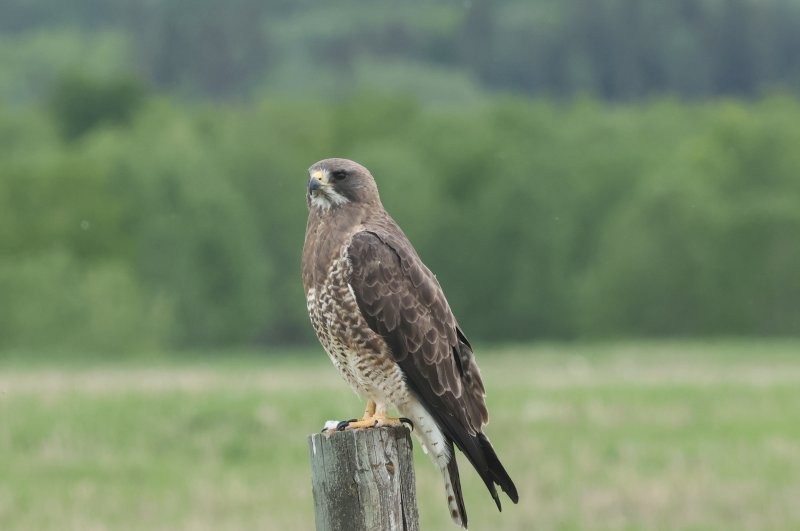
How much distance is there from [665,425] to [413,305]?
1513cm

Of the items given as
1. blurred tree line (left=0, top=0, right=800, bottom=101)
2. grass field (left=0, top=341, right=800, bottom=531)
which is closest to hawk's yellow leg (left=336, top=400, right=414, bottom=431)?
grass field (left=0, top=341, right=800, bottom=531)

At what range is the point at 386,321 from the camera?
6.64 metres

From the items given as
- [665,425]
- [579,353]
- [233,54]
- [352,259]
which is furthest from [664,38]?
[352,259]

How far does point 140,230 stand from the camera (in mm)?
74188

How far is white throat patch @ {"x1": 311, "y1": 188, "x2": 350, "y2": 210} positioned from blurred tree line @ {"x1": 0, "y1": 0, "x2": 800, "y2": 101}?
117m

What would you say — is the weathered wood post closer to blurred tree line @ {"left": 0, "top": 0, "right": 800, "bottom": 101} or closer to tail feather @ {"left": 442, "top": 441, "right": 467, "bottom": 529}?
tail feather @ {"left": 442, "top": 441, "right": 467, "bottom": 529}

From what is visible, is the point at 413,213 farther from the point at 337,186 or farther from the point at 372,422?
the point at 372,422

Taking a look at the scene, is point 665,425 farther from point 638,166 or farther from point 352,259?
point 638,166

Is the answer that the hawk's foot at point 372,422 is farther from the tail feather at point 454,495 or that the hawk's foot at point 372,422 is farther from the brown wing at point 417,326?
the tail feather at point 454,495

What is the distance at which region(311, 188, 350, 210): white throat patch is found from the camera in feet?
22.6

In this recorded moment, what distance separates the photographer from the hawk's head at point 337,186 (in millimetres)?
6875

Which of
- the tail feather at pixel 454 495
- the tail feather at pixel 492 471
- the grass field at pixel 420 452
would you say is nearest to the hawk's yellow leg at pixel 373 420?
the tail feather at pixel 454 495

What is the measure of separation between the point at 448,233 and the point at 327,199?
226 ft

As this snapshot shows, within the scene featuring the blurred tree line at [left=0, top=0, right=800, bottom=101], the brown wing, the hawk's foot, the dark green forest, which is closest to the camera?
the hawk's foot
